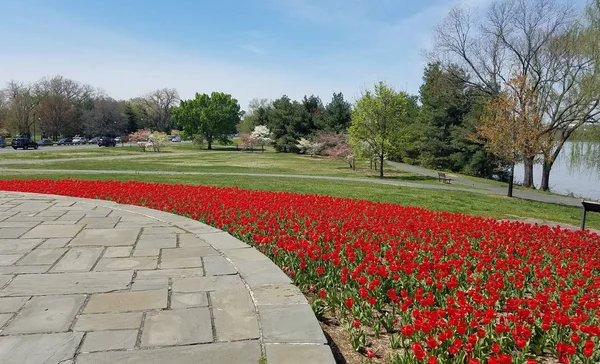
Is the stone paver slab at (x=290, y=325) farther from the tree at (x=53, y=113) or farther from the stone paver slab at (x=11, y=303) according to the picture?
the tree at (x=53, y=113)

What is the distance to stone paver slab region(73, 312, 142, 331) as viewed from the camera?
255 cm

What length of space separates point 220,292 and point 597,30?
19.8 meters

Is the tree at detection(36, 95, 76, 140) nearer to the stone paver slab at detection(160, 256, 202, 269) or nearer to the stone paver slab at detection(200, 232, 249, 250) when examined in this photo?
the stone paver slab at detection(200, 232, 249, 250)

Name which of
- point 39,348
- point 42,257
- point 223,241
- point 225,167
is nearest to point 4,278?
point 42,257

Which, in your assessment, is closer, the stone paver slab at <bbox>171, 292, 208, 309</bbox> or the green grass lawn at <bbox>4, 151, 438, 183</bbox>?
the stone paver slab at <bbox>171, 292, 208, 309</bbox>

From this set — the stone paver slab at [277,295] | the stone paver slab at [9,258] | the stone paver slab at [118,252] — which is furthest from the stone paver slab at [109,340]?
the stone paver slab at [9,258]

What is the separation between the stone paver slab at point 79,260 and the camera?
372 cm

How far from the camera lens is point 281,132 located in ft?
158

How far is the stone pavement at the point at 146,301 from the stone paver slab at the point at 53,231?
2 cm

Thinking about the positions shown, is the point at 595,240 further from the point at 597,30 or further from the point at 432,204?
the point at 597,30

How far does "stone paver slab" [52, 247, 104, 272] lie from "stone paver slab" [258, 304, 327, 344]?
2123 mm

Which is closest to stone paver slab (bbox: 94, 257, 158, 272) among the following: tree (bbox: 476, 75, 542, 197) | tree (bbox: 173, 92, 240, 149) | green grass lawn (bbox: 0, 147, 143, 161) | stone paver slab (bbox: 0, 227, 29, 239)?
stone paver slab (bbox: 0, 227, 29, 239)

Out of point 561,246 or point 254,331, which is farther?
point 561,246

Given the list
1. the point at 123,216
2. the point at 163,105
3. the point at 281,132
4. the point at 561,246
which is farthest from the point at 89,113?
the point at 561,246
